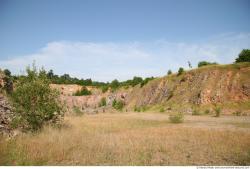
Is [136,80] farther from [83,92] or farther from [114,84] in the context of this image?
[83,92]

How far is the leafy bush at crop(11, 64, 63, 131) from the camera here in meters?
20.2

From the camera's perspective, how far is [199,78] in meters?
Result: 71.5

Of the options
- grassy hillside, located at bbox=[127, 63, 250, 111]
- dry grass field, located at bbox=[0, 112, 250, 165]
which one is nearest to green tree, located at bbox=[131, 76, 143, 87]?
grassy hillside, located at bbox=[127, 63, 250, 111]

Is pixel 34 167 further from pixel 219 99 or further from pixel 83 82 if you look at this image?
pixel 83 82

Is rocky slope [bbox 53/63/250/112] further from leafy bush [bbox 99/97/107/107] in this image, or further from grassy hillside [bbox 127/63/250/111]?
leafy bush [bbox 99/97/107/107]

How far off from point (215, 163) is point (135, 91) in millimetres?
96746

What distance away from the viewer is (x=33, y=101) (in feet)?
68.1

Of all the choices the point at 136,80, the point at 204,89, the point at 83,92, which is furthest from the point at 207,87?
the point at 83,92

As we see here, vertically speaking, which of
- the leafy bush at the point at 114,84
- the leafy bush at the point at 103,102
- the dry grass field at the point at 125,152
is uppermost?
the leafy bush at the point at 114,84

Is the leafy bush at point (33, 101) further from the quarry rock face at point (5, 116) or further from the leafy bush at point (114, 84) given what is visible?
the leafy bush at point (114, 84)

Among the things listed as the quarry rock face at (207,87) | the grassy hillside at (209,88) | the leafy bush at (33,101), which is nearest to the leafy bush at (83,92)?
the quarry rock face at (207,87)

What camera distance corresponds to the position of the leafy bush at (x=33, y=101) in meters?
20.2

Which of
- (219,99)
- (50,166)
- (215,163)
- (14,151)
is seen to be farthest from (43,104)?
(219,99)

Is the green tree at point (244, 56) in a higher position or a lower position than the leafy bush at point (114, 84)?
higher
